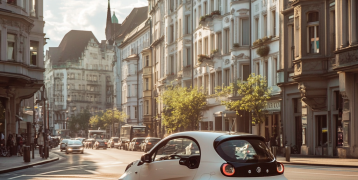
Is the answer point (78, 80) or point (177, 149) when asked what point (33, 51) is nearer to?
point (177, 149)

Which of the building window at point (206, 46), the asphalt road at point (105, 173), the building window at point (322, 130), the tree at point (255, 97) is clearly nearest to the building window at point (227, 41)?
the building window at point (206, 46)

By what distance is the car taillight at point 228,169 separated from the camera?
8.89 meters

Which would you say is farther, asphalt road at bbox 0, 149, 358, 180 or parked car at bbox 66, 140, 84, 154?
parked car at bbox 66, 140, 84, 154

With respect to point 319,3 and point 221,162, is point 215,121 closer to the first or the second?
point 319,3

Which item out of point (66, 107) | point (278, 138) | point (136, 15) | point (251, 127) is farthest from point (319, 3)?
point (66, 107)

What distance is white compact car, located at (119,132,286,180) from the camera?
8.99 meters

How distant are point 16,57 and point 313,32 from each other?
62.8ft

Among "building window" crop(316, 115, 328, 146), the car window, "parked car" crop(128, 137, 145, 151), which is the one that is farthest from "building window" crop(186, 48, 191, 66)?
the car window

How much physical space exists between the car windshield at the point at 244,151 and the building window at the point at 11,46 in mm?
32273

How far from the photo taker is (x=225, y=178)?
888 cm

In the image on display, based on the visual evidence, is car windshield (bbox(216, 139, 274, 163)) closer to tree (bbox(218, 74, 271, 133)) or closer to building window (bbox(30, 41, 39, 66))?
tree (bbox(218, 74, 271, 133))

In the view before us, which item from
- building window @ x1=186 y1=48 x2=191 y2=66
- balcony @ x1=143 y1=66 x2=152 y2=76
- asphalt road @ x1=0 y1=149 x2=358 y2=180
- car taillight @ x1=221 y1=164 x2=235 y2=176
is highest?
balcony @ x1=143 y1=66 x2=152 y2=76

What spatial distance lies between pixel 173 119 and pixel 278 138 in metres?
15.9

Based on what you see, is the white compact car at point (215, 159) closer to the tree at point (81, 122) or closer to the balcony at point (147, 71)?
the balcony at point (147, 71)
